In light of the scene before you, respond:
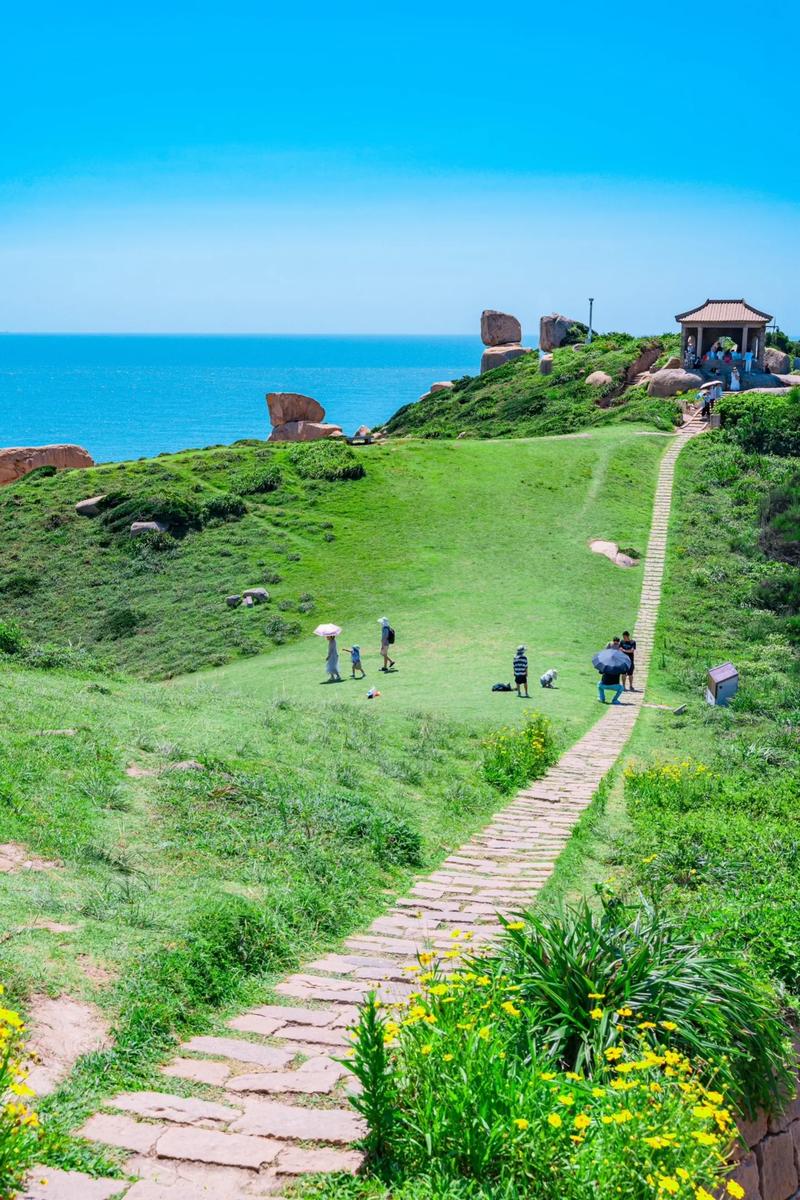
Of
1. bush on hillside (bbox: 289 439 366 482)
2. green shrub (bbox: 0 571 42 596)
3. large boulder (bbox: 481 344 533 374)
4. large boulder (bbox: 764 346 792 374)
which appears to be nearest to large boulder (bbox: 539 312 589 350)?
large boulder (bbox: 481 344 533 374)

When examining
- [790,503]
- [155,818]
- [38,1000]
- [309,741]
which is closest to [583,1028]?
[38,1000]

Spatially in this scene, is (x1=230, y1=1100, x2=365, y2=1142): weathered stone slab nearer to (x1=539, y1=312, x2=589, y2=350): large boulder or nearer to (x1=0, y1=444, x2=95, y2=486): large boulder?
(x1=0, y1=444, x2=95, y2=486): large boulder

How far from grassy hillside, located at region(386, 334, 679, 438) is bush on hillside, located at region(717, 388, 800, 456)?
376cm

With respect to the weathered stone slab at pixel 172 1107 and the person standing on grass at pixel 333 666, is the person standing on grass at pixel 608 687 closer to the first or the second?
the person standing on grass at pixel 333 666

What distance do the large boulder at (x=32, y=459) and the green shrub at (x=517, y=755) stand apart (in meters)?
42.5

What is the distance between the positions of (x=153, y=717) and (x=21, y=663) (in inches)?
255

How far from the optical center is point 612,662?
25.2 metres

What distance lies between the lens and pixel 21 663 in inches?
896

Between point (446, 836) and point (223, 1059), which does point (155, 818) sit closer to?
point (446, 836)

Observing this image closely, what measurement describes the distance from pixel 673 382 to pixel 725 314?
6.48 meters

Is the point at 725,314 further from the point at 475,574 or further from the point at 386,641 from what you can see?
the point at 386,641

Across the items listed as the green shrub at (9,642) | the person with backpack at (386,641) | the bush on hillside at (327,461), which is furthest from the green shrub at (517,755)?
the bush on hillside at (327,461)

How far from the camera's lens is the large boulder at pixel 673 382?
203 feet

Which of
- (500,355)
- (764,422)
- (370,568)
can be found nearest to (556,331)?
(500,355)
